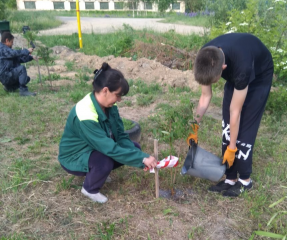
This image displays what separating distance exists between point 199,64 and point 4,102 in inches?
168

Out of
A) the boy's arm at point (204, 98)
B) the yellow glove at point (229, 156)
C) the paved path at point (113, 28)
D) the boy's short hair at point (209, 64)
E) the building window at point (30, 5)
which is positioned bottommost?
the yellow glove at point (229, 156)

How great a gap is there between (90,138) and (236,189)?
151 cm

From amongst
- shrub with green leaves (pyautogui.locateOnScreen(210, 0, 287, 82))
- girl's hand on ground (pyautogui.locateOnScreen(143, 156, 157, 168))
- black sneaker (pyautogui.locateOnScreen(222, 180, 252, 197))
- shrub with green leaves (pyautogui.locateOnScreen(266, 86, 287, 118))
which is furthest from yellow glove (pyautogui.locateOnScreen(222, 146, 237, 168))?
shrub with green leaves (pyautogui.locateOnScreen(210, 0, 287, 82))

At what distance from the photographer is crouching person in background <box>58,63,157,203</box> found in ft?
8.04

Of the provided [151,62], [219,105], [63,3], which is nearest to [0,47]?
[151,62]

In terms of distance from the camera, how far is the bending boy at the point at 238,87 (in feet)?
7.42

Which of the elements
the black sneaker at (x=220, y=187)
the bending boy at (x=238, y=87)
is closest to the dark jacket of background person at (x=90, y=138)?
the bending boy at (x=238, y=87)

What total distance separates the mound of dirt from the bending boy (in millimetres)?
3547

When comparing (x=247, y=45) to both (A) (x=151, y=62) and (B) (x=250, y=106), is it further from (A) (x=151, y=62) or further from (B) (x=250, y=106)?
(A) (x=151, y=62)

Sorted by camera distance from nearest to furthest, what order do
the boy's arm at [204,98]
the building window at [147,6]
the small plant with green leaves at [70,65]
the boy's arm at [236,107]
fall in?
the boy's arm at [236,107], the boy's arm at [204,98], the small plant with green leaves at [70,65], the building window at [147,6]

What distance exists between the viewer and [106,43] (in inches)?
397

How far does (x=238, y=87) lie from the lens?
237 cm

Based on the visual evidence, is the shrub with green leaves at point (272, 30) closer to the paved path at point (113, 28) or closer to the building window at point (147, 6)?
the paved path at point (113, 28)

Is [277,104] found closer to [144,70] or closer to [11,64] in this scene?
[144,70]
